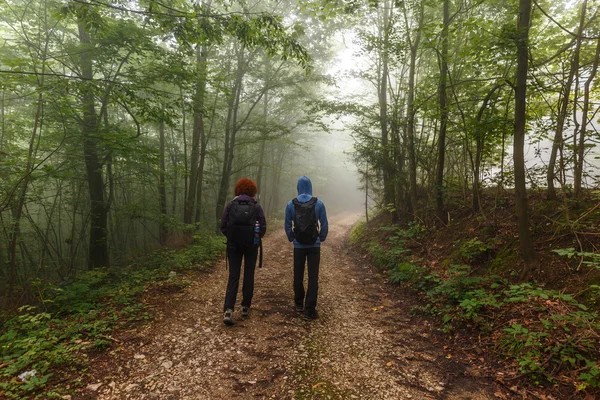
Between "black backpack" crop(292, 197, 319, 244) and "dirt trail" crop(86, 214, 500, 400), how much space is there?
1311 mm

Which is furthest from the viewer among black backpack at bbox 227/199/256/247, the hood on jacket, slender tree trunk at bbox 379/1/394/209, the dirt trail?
slender tree trunk at bbox 379/1/394/209

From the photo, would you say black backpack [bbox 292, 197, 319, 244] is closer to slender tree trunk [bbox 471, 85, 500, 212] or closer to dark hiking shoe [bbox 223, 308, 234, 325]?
dark hiking shoe [bbox 223, 308, 234, 325]

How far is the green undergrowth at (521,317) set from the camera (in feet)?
9.63

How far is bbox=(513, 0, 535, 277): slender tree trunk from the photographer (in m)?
4.30

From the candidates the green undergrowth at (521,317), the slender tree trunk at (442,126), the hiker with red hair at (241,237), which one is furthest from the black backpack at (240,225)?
the slender tree trunk at (442,126)

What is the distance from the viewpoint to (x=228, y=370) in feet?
10.5

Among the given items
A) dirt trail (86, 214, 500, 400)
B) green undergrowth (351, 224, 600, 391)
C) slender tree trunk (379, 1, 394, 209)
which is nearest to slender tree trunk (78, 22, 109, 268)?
dirt trail (86, 214, 500, 400)

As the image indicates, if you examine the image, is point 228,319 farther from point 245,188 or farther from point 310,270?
point 245,188

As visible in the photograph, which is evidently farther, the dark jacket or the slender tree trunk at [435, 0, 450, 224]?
the slender tree trunk at [435, 0, 450, 224]

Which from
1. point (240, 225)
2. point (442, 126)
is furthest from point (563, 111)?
point (240, 225)

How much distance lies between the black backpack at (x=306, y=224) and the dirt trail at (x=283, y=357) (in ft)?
4.30

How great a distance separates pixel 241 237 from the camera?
4332mm

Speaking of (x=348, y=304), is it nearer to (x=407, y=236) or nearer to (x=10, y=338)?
(x=407, y=236)

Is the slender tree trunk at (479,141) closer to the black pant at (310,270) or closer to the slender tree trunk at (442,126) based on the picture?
the slender tree trunk at (442,126)
